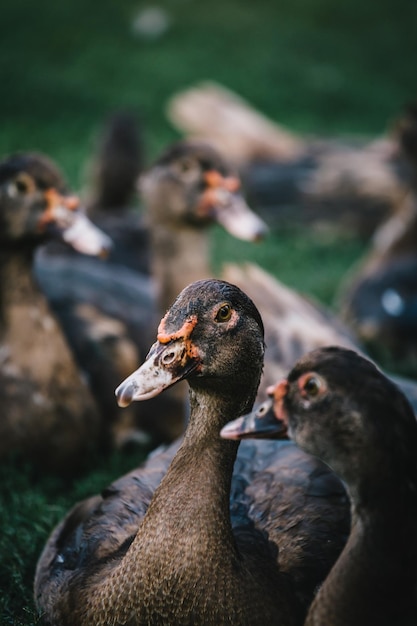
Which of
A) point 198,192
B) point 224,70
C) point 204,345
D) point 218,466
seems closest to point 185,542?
point 218,466

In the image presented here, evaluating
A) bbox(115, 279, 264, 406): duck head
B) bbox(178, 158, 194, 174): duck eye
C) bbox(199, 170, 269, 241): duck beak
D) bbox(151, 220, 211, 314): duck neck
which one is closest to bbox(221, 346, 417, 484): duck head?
bbox(115, 279, 264, 406): duck head

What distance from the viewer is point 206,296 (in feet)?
8.23

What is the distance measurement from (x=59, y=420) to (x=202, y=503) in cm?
165

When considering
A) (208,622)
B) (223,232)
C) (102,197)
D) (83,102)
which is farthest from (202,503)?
(83,102)

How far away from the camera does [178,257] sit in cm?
490

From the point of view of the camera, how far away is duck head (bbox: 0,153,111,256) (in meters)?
3.97

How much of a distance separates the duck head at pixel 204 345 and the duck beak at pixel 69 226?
158 cm

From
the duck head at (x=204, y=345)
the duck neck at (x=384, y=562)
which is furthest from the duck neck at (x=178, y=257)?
the duck neck at (x=384, y=562)

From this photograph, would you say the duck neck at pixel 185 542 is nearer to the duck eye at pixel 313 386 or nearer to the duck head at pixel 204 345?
the duck head at pixel 204 345

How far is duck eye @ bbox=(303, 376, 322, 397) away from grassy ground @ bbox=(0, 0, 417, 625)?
179 inches

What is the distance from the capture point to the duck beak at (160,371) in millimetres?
2416

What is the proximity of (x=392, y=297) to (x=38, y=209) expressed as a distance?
2.71 meters

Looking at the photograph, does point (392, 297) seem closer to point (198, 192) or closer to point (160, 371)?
point (198, 192)

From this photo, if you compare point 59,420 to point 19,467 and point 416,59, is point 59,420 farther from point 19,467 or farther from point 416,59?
point 416,59
